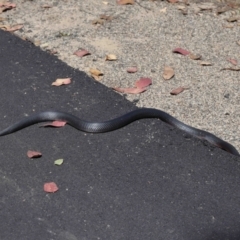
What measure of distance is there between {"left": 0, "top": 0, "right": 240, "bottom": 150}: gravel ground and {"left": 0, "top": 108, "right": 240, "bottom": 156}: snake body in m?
0.22

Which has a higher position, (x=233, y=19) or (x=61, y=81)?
(x=61, y=81)

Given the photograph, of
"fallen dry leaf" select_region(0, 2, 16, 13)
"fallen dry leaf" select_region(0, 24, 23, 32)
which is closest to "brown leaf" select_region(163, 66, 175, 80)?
"fallen dry leaf" select_region(0, 24, 23, 32)

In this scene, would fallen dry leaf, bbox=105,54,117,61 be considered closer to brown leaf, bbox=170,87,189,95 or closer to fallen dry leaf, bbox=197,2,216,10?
brown leaf, bbox=170,87,189,95

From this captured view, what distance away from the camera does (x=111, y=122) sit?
602cm

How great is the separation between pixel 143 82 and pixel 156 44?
3.12ft

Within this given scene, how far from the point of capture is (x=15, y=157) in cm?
561

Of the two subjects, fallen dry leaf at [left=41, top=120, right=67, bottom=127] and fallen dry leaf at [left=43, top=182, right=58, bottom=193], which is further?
fallen dry leaf at [left=41, top=120, right=67, bottom=127]

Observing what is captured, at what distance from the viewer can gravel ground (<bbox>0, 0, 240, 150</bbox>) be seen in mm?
6539

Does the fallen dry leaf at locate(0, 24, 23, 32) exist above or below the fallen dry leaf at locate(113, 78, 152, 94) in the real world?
below

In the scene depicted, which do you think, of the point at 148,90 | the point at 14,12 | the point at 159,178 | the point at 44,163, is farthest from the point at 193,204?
the point at 14,12

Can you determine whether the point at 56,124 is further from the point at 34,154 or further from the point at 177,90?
the point at 177,90

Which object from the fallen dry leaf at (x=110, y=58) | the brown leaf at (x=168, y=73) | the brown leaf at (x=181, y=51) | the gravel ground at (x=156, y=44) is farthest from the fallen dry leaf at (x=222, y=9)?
the fallen dry leaf at (x=110, y=58)

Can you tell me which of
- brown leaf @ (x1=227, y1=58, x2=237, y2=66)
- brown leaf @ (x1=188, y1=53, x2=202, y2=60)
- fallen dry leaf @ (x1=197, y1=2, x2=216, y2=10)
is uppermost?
brown leaf @ (x1=188, y1=53, x2=202, y2=60)

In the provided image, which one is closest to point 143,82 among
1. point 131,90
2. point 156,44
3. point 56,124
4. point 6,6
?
point 131,90
